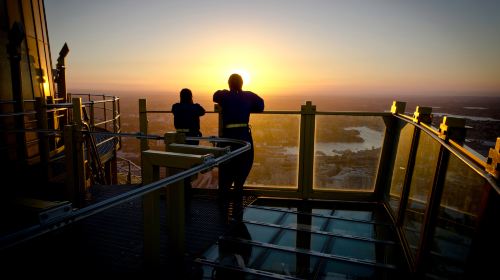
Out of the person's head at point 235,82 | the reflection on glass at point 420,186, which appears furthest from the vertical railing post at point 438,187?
the person's head at point 235,82

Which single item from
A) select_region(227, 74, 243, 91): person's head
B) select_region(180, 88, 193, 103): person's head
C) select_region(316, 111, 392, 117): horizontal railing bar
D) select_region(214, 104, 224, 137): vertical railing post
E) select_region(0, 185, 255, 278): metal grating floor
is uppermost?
select_region(227, 74, 243, 91): person's head

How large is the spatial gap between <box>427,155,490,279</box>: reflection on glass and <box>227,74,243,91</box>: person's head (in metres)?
3.19

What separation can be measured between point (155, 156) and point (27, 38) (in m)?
7.06

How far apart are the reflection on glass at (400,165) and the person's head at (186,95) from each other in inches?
133

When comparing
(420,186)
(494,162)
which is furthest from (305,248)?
(494,162)

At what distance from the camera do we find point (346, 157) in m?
5.50

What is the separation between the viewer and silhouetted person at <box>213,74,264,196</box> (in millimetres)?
5008

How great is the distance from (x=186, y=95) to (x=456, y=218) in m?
4.21

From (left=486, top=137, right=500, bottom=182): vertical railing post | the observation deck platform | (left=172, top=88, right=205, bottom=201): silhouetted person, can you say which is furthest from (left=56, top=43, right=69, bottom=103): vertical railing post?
(left=486, top=137, right=500, bottom=182): vertical railing post

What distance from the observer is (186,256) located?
3357 mm

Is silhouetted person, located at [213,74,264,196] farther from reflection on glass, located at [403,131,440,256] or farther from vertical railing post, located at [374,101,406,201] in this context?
reflection on glass, located at [403,131,440,256]

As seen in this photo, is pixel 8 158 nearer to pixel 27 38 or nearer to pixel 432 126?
pixel 27 38

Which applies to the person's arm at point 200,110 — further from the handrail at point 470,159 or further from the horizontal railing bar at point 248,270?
the handrail at point 470,159

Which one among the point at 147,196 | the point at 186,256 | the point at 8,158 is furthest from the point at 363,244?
the point at 8,158
